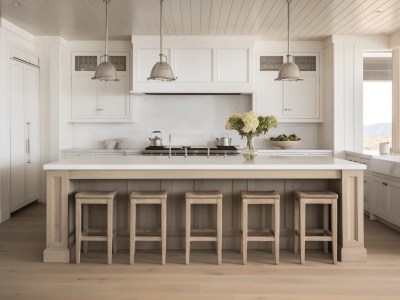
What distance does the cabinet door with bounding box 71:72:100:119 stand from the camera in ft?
22.3

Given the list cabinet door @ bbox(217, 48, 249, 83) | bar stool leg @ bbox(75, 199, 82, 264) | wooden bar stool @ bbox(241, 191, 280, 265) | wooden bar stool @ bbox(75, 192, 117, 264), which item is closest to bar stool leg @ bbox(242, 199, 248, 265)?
wooden bar stool @ bbox(241, 191, 280, 265)

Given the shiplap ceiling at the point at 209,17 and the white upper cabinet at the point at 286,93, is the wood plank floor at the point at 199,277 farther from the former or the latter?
the white upper cabinet at the point at 286,93

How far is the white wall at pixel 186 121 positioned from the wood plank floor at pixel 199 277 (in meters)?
3.06

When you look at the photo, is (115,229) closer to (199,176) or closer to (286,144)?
(199,176)

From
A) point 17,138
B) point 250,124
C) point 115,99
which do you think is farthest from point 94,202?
point 115,99

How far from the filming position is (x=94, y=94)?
6801 mm

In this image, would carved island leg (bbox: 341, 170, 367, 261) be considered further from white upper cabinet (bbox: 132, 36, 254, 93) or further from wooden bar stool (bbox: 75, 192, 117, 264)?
white upper cabinet (bbox: 132, 36, 254, 93)

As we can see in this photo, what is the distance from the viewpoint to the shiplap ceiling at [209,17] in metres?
4.92

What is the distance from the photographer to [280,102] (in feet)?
22.2

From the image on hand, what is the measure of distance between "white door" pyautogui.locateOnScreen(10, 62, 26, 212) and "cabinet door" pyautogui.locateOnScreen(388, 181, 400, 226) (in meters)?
4.84

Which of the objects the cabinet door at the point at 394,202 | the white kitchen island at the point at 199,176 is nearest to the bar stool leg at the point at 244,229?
the white kitchen island at the point at 199,176

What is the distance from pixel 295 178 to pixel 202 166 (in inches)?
33.9

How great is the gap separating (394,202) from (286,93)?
2.49 meters

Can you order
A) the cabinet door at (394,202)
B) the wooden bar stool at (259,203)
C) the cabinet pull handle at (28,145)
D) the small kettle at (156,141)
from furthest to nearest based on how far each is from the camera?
the small kettle at (156,141)
the cabinet pull handle at (28,145)
the cabinet door at (394,202)
the wooden bar stool at (259,203)
